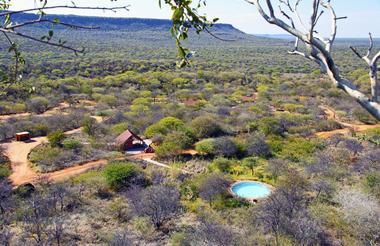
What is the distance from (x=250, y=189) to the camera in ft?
39.1

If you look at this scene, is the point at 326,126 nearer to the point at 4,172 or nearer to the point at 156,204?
the point at 156,204

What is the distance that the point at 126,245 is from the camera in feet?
24.8

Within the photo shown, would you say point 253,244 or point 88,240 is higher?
point 253,244

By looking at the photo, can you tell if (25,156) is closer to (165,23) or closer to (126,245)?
(126,245)

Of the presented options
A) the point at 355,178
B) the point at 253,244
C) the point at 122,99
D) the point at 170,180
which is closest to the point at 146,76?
the point at 122,99

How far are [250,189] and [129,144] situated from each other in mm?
7943

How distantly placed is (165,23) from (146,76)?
8029 cm

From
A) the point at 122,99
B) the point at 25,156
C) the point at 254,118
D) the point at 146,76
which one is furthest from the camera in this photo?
the point at 146,76

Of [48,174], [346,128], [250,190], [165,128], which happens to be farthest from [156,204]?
[346,128]

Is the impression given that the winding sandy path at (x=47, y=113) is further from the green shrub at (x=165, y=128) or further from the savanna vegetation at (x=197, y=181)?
the green shrub at (x=165, y=128)

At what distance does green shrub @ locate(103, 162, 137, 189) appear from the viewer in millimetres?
11922

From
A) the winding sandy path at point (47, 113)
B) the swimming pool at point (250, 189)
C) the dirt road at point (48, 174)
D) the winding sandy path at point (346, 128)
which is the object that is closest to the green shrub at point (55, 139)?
the dirt road at point (48, 174)

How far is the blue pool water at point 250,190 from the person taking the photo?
11.5m

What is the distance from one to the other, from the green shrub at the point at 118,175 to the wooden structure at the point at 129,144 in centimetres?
419
